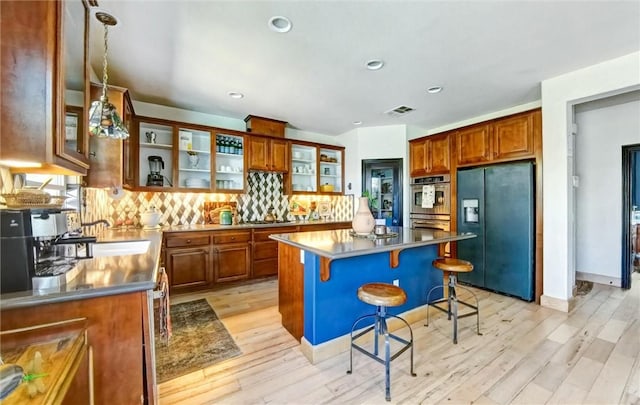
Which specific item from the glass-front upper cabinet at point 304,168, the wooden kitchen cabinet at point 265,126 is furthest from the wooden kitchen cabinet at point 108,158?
the glass-front upper cabinet at point 304,168

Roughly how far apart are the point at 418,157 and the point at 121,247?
438cm

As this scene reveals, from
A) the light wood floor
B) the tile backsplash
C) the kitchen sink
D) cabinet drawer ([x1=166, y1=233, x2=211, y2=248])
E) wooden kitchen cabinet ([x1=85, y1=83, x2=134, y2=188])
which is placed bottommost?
the light wood floor

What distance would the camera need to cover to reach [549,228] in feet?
10.2

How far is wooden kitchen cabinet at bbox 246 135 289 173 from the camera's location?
14.1 ft

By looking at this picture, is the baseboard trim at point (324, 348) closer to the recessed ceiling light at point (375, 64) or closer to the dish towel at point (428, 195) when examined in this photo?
the recessed ceiling light at point (375, 64)

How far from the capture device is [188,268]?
3.52 m

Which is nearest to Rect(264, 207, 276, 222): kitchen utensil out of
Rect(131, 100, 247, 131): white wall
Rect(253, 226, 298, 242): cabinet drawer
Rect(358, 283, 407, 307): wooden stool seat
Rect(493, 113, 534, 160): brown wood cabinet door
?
Rect(253, 226, 298, 242): cabinet drawer

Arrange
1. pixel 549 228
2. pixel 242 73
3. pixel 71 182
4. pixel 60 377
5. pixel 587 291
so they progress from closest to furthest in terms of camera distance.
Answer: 1. pixel 60 377
2. pixel 71 182
3. pixel 242 73
4. pixel 549 228
5. pixel 587 291

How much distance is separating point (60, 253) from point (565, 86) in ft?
15.5

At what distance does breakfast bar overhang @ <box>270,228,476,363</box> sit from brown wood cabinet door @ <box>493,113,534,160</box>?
169 centimetres

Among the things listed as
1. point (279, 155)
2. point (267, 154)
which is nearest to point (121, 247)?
point (267, 154)

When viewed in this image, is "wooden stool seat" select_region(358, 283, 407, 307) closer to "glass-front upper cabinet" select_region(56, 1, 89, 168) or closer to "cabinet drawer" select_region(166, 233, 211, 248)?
"glass-front upper cabinet" select_region(56, 1, 89, 168)

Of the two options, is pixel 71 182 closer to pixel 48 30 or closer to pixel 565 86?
pixel 48 30

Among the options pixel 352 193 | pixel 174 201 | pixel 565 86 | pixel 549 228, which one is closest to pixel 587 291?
pixel 549 228
